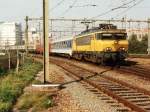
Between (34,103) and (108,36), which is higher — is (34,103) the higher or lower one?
the lower one

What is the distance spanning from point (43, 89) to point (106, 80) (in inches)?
193

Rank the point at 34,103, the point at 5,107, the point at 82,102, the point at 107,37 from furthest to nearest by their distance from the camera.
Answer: the point at 107,37
the point at 82,102
the point at 34,103
the point at 5,107

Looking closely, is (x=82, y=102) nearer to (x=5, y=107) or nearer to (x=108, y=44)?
(x=5, y=107)

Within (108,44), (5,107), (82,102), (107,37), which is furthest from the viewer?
(107,37)

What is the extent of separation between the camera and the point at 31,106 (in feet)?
46.1

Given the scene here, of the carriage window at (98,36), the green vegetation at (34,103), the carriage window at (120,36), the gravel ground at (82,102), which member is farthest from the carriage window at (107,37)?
the green vegetation at (34,103)

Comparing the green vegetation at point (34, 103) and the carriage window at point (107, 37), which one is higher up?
the carriage window at point (107, 37)

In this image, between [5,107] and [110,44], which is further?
[110,44]

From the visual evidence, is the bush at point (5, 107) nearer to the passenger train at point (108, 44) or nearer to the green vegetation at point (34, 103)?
the green vegetation at point (34, 103)

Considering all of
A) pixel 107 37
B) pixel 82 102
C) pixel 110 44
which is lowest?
pixel 82 102

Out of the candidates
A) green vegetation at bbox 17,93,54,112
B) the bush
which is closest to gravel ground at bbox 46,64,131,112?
green vegetation at bbox 17,93,54,112

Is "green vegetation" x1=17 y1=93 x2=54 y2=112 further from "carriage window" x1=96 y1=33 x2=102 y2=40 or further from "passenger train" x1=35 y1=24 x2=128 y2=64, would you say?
"carriage window" x1=96 y1=33 x2=102 y2=40

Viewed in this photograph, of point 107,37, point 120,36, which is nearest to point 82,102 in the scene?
point 107,37

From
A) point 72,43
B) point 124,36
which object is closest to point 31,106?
point 124,36
